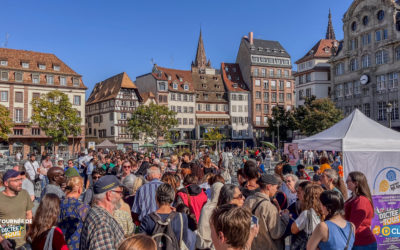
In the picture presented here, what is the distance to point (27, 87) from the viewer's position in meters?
55.3

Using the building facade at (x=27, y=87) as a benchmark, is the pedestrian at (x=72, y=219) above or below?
below

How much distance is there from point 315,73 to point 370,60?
14.5m

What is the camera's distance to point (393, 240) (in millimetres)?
6883

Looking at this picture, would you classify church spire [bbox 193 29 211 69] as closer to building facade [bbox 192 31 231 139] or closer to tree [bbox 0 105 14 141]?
building facade [bbox 192 31 231 139]

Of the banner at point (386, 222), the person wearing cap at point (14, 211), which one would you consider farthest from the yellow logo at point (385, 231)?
the person wearing cap at point (14, 211)

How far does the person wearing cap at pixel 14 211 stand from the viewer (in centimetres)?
513

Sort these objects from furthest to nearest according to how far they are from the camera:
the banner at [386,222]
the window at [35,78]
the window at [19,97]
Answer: the window at [35,78], the window at [19,97], the banner at [386,222]

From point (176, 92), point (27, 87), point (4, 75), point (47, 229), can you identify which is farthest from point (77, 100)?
point (47, 229)

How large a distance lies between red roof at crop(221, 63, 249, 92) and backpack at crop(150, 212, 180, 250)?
67706 millimetres

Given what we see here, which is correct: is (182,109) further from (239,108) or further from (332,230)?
(332,230)

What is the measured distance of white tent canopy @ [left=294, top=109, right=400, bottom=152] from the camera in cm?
904

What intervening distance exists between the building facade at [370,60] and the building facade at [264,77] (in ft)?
69.8

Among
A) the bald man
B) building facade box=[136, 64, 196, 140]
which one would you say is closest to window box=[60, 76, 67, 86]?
building facade box=[136, 64, 196, 140]

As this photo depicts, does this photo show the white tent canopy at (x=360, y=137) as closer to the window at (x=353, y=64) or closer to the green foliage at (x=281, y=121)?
the window at (x=353, y=64)
